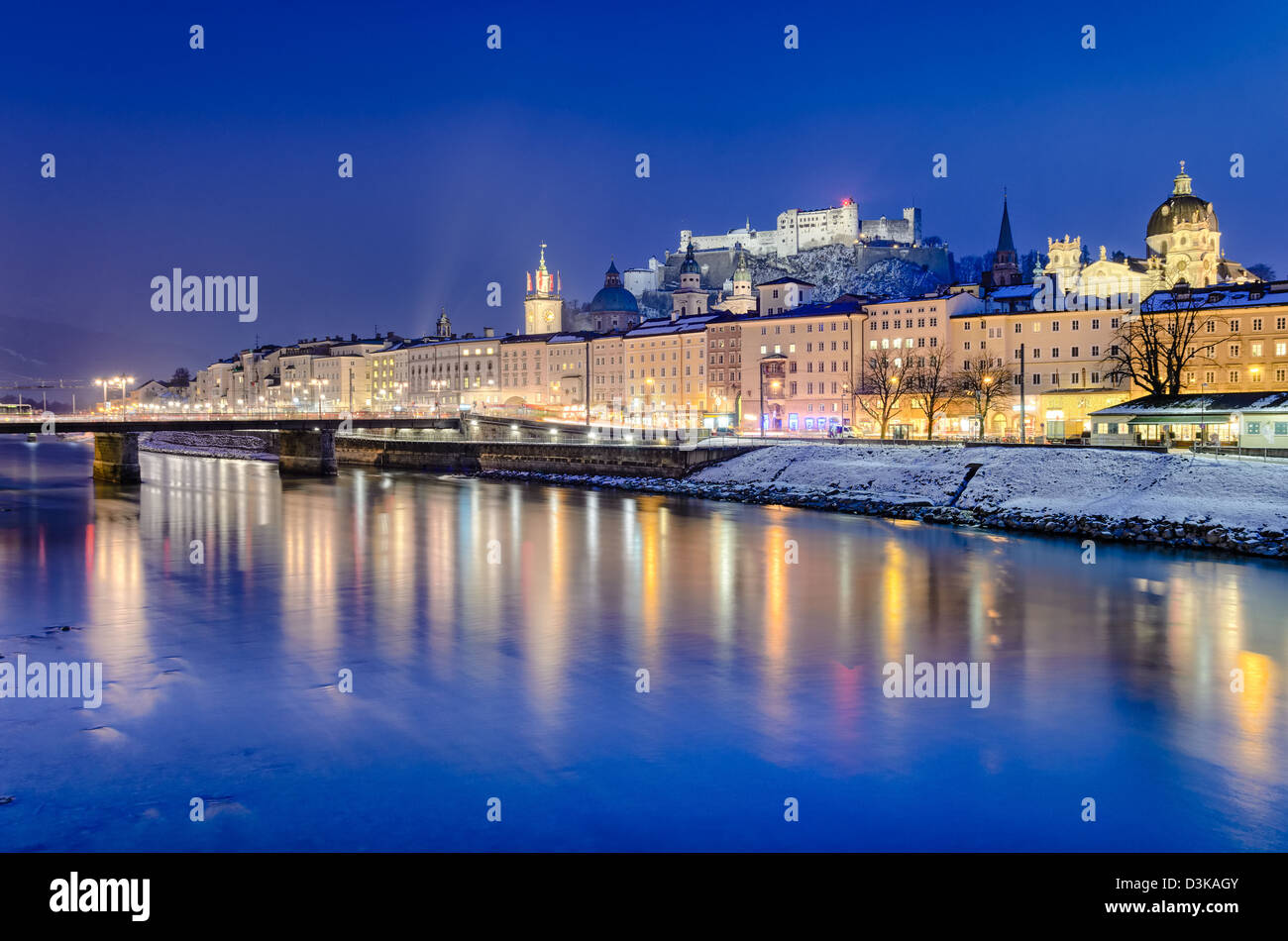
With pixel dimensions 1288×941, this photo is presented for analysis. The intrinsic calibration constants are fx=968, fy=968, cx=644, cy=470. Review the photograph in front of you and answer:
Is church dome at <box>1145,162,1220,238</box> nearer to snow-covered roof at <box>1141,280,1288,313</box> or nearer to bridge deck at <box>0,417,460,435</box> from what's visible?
snow-covered roof at <box>1141,280,1288,313</box>

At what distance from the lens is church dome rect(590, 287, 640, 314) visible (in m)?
142

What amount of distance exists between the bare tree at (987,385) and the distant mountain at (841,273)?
236 ft

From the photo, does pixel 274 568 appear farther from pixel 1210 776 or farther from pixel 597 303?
pixel 597 303

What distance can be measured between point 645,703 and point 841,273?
146918mm

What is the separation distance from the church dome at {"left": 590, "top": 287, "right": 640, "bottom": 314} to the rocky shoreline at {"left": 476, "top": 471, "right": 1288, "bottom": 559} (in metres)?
91.7

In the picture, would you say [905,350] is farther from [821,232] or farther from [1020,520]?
[821,232]

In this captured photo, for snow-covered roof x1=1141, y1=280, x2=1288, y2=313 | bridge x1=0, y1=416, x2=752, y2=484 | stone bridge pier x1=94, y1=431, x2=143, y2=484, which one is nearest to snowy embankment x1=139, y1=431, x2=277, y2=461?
bridge x1=0, y1=416, x2=752, y2=484

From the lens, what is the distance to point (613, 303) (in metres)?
143

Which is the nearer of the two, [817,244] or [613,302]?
[613,302]

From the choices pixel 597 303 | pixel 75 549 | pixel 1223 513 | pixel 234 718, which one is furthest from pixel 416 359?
pixel 234 718

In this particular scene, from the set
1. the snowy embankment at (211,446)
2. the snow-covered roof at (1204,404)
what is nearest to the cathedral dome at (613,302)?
the snowy embankment at (211,446)

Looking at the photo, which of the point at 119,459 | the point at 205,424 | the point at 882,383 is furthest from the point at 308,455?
the point at 882,383

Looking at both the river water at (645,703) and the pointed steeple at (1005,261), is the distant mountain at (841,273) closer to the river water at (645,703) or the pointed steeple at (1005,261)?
the pointed steeple at (1005,261)
